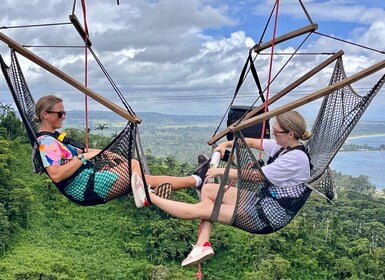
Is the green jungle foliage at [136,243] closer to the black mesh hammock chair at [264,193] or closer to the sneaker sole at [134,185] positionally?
the black mesh hammock chair at [264,193]

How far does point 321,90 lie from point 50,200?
2141 cm

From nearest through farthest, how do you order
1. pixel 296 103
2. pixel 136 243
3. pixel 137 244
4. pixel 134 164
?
pixel 296 103
pixel 134 164
pixel 137 244
pixel 136 243

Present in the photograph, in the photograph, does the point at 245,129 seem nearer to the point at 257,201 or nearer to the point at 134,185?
the point at 257,201

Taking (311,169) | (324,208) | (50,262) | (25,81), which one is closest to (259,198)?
(311,169)

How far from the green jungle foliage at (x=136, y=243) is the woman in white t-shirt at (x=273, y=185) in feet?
54.0

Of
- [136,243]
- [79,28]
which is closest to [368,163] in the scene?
[136,243]

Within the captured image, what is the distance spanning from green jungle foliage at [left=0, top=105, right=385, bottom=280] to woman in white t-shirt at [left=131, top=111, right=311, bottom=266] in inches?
649

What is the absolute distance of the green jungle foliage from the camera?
64.0 feet

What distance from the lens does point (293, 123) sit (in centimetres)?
248

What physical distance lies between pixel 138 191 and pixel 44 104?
0.60 meters

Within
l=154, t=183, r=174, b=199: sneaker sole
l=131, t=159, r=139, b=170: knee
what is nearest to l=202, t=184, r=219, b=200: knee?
l=154, t=183, r=174, b=199: sneaker sole

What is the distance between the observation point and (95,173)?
8.57ft

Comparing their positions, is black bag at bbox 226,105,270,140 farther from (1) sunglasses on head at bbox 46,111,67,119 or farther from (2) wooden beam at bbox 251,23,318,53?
(1) sunglasses on head at bbox 46,111,67,119

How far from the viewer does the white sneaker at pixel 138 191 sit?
2498mm
